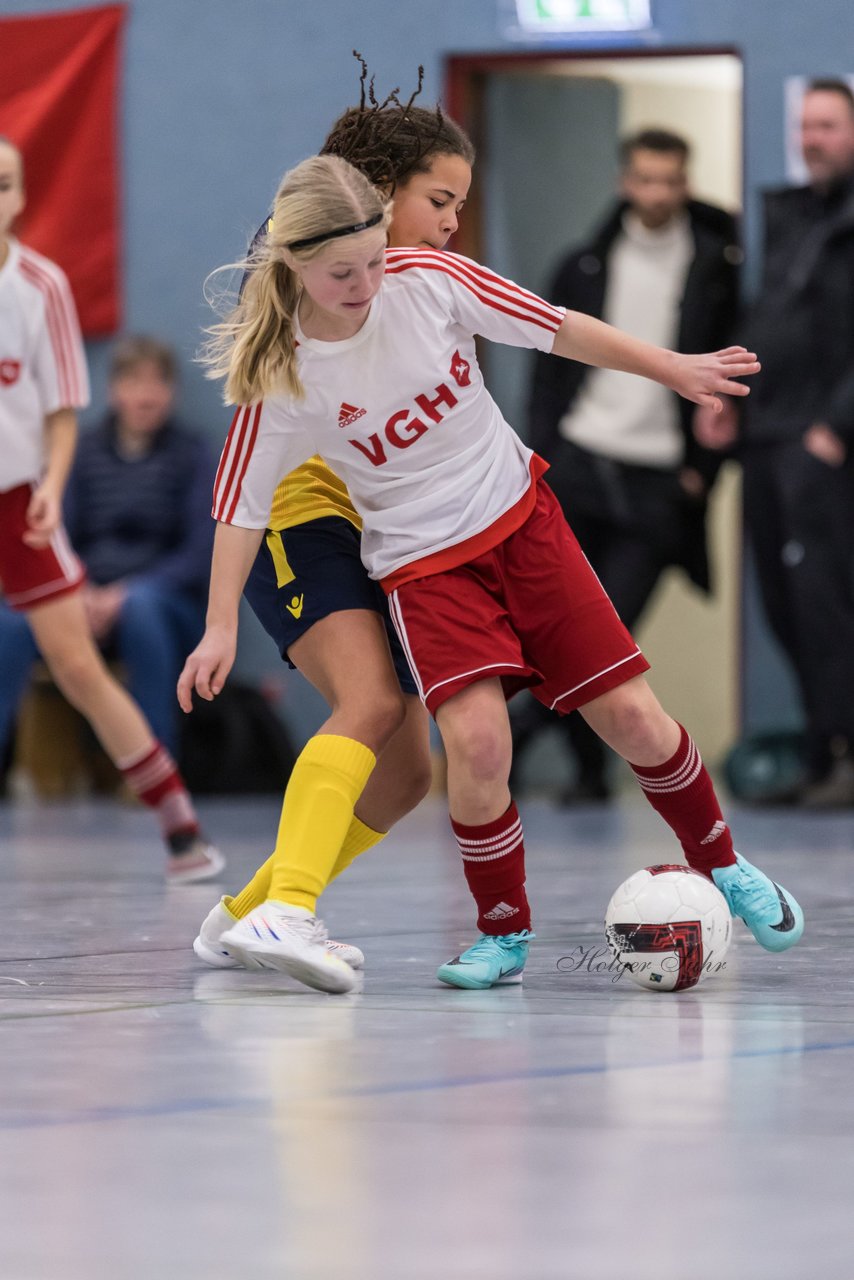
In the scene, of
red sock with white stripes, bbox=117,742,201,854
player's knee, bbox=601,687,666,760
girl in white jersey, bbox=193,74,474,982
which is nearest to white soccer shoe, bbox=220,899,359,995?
girl in white jersey, bbox=193,74,474,982

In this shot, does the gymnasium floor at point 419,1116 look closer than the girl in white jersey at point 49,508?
Yes

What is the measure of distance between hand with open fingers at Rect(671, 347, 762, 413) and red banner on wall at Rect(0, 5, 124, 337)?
6.86 meters

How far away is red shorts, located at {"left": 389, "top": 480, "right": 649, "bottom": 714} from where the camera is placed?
3.98 meters

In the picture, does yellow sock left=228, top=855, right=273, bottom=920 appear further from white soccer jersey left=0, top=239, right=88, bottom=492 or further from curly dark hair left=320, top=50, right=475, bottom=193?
white soccer jersey left=0, top=239, right=88, bottom=492

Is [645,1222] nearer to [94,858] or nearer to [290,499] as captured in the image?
[290,499]

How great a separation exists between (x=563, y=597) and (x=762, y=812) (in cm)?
440

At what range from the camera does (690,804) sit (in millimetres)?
4195

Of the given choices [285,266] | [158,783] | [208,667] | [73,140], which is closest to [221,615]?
[208,667]

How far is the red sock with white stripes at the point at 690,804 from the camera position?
4.16 m

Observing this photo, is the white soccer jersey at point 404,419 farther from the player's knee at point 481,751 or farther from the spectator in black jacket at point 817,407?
the spectator in black jacket at point 817,407

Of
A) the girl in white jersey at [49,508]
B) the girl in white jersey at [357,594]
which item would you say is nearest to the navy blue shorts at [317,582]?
the girl in white jersey at [357,594]

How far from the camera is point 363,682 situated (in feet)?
13.5

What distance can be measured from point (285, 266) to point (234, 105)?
656cm

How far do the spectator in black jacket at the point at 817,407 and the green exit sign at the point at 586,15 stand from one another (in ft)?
3.77
